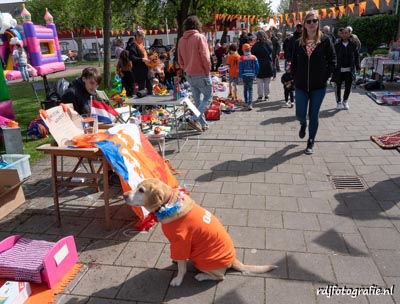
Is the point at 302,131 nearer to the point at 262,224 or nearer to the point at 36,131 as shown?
the point at 262,224

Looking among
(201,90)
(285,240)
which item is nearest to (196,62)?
(201,90)

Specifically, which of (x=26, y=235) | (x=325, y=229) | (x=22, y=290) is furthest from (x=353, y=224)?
(x=26, y=235)

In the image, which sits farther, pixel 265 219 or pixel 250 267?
pixel 265 219

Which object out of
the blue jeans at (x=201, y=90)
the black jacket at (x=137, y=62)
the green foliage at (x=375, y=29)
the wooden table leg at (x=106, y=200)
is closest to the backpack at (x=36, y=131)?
the black jacket at (x=137, y=62)

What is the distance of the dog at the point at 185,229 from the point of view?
2.53 meters

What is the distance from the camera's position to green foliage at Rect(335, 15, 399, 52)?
19188mm

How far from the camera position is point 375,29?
64.8 ft

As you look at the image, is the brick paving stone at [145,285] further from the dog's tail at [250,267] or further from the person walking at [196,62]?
the person walking at [196,62]

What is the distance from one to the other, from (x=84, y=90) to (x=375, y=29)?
20078 mm

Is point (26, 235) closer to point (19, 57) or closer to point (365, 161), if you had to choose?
point (365, 161)

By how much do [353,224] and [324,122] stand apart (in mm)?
4274

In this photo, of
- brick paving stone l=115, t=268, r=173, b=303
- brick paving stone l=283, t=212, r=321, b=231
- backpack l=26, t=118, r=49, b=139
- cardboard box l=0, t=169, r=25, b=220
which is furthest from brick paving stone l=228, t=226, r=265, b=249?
backpack l=26, t=118, r=49, b=139

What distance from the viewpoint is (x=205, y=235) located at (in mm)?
2578

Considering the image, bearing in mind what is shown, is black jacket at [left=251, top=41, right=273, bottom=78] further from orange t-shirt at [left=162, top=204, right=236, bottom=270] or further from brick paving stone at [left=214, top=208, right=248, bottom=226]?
orange t-shirt at [left=162, top=204, right=236, bottom=270]
